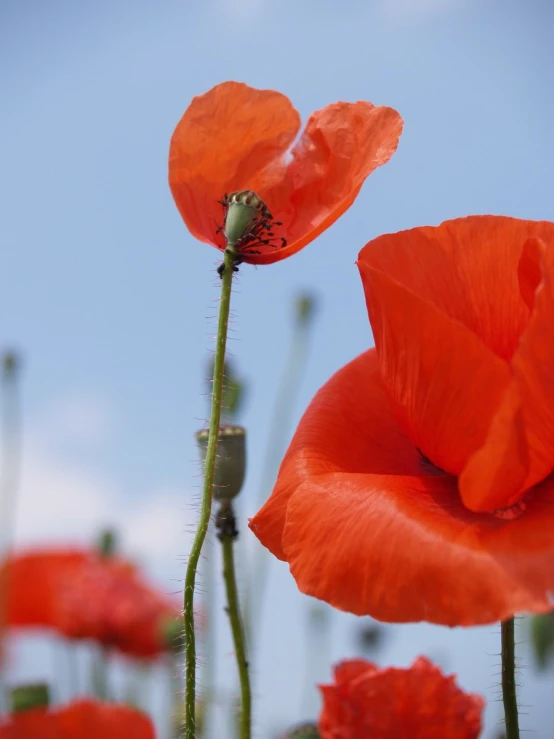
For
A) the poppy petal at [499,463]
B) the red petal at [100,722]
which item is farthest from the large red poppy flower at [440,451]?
the red petal at [100,722]

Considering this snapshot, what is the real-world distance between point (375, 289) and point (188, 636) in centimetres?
29

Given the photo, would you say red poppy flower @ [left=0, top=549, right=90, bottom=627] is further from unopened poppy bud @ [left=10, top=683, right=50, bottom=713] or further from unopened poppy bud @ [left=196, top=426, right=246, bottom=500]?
unopened poppy bud @ [left=196, top=426, right=246, bottom=500]

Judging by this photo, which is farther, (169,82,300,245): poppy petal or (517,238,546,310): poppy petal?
(169,82,300,245): poppy petal

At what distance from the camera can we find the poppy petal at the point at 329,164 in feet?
2.54

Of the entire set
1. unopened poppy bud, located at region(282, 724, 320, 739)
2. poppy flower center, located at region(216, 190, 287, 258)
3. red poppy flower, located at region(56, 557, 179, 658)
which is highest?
poppy flower center, located at region(216, 190, 287, 258)

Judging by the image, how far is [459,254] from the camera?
0.77 meters

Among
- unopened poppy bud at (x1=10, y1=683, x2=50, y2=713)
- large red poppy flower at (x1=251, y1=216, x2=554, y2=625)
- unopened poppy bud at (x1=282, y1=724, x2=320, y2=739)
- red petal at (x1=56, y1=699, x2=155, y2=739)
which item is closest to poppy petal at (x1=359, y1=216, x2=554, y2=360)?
large red poppy flower at (x1=251, y1=216, x2=554, y2=625)

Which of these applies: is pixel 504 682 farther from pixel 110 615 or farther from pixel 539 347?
pixel 110 615

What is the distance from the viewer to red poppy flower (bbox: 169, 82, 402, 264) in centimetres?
83

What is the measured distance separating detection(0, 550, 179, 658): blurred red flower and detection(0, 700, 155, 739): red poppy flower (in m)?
1.27

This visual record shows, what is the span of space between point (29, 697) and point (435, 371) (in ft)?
2.20

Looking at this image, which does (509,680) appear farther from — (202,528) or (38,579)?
(38,579)

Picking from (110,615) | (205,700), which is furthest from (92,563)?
(205,700)

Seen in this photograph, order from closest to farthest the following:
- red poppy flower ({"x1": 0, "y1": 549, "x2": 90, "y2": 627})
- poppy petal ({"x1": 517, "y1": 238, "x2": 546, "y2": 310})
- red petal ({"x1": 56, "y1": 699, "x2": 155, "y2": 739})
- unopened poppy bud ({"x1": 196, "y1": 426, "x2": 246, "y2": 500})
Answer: poppy petal ({"x1": 517, "y1": 238, "x2": 546, "y2": 310}), unopened poppy bud ({"x1": 196, "y1": 426, "x2": 246, "y2": 500}), red petal ({"x1": 56, "y1": 699, "x2": 155, "y2": 739}), red poppy flower ({"x1": 0, "y1": 549, "x2": 90, "y2": 627})
